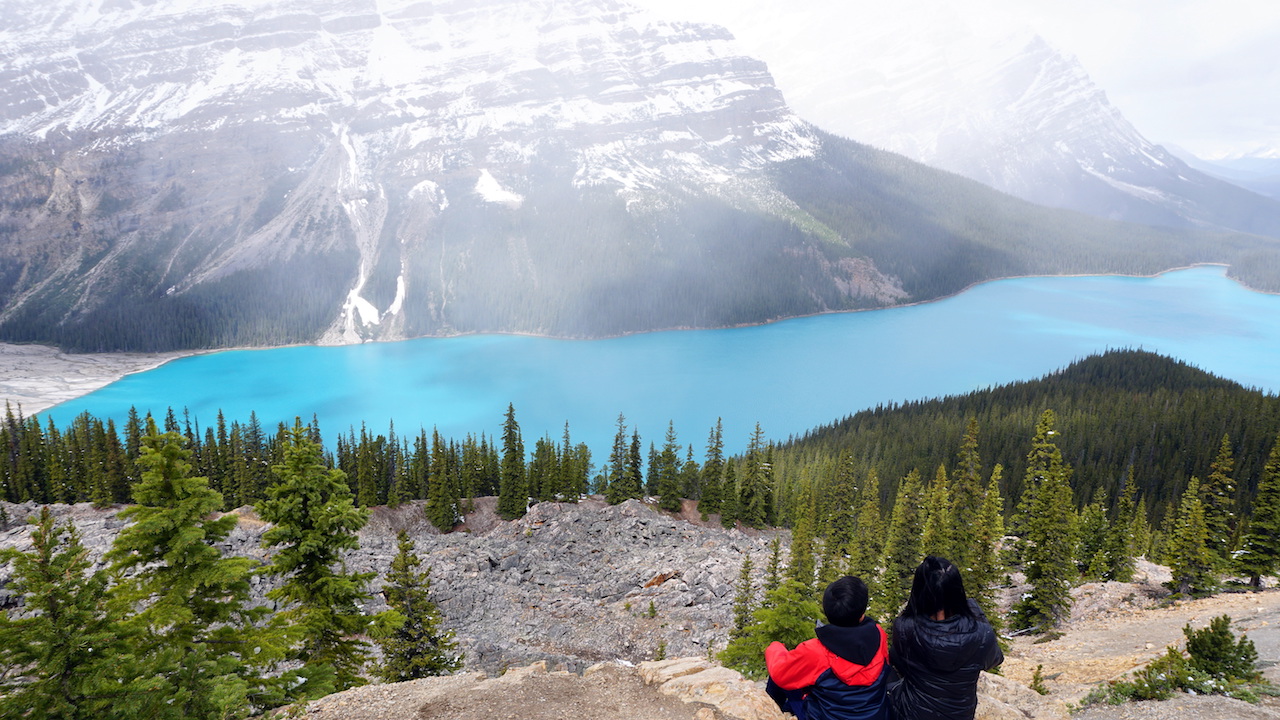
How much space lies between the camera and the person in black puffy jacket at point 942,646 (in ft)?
20.5

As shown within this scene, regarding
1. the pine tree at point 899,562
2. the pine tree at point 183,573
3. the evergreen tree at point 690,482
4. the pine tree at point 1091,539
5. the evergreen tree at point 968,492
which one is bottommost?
the evergreen tree at point 690,482

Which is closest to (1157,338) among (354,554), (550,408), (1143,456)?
(1143,456)

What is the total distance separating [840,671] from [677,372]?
424 ft

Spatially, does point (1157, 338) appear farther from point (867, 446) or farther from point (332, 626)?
point (332, 626)

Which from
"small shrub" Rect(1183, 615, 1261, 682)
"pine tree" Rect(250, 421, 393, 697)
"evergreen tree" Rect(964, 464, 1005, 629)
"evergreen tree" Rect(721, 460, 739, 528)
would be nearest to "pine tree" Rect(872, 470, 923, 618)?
"evergreen tree" Rect(964, 464, 1005, 629)

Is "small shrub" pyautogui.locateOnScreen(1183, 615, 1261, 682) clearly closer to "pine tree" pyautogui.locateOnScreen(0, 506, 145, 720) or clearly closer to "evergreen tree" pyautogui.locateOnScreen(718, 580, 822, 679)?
"evergreen tree" pyautogui.locateOnScreen(718, 580, 822, 679)

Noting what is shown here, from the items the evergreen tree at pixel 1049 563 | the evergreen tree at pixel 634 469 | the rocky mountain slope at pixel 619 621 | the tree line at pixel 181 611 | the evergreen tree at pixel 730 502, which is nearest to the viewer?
the tree line at pixel 181 611

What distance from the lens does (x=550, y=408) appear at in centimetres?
10862

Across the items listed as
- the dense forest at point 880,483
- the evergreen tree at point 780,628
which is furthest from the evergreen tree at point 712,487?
the evergreen tree at point 780,628

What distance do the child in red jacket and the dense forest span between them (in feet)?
34.0

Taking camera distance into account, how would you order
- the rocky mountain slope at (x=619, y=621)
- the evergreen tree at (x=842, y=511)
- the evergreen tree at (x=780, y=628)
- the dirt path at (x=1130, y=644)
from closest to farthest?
the dirt path at (x=1130, y=644)
the rocky mountain slope at (x=619, y=621)
the evergreen tree at (x=780, y=628)
the evergreen tree at (x=842, y=511)

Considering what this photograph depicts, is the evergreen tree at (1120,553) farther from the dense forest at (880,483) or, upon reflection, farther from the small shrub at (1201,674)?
the small shrub at (1201,674)

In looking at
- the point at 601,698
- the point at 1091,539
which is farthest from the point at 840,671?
the point at 1091,539

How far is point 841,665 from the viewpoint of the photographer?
254 inches
